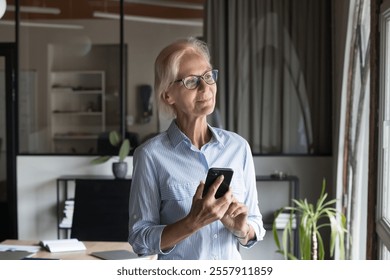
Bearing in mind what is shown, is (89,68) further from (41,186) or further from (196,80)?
(196,80)

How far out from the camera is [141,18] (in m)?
4.94

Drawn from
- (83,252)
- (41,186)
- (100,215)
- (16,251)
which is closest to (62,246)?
(83,252)

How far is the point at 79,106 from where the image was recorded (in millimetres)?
5008

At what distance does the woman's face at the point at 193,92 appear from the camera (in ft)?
4.52

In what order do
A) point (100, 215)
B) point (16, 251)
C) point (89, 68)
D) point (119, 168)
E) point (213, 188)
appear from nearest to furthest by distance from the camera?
point (213, 188), point (16, 251), point (100, 215), point (119, 168), point (89, 68)

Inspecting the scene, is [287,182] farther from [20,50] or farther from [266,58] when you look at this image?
[20,50]

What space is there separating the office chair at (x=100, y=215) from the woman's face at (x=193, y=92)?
7.31 ft

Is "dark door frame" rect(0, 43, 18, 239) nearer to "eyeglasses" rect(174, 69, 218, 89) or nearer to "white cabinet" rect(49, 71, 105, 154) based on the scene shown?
"white cabinet" rect(49, 71, 105, 154)

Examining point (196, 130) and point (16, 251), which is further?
point (16, 251)

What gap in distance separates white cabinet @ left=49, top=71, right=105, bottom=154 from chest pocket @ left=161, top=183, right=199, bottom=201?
12.0 ft

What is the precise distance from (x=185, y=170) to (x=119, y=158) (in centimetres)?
338

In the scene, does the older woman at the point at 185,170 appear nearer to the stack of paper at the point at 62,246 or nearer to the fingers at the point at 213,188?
the fingers at the point at 213,188

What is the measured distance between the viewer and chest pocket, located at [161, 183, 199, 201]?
4.56ft

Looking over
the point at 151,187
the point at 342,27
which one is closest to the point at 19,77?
the point at 342,27
